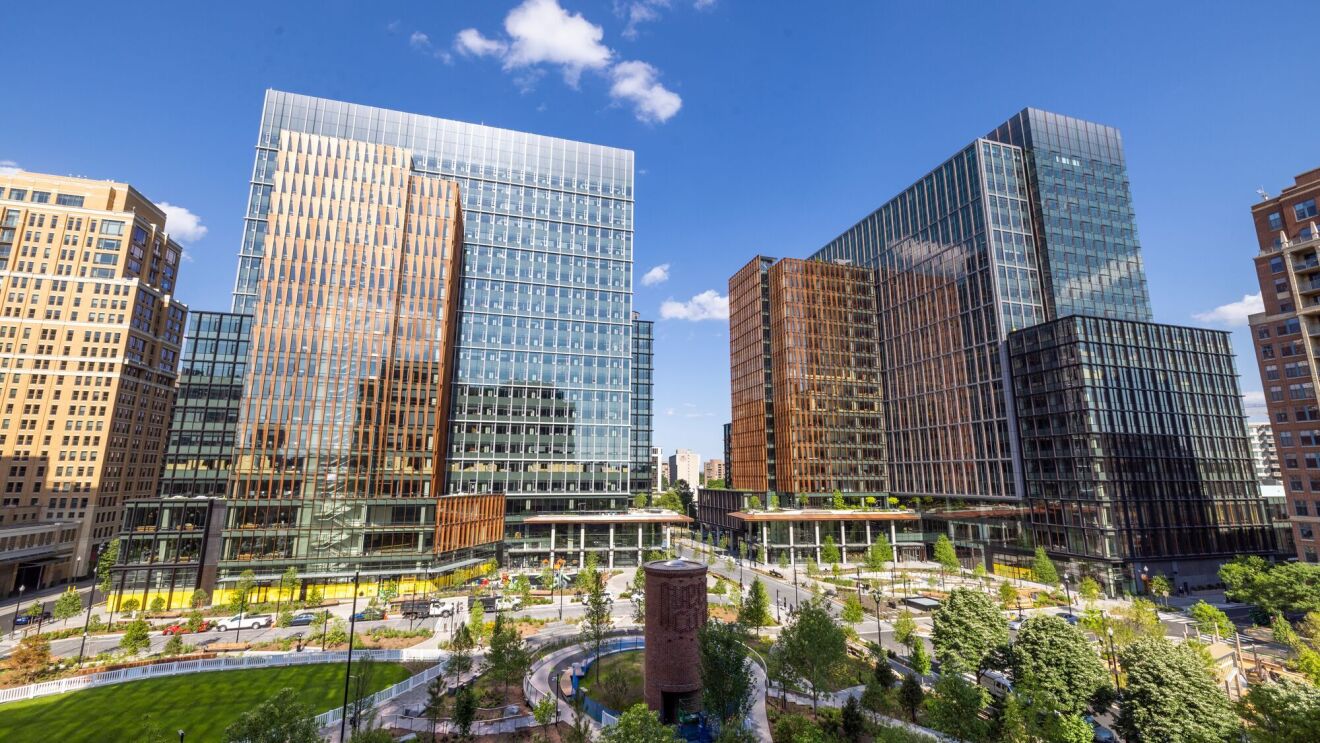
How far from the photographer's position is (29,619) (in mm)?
64875

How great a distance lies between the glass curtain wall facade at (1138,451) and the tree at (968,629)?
53.4 m

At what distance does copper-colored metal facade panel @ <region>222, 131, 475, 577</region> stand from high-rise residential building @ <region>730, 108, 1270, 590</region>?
7127 centimetres

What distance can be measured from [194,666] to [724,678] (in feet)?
146

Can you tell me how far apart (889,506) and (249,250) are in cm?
13046

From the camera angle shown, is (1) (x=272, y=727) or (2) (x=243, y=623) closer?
(1) (x=272, y=727)

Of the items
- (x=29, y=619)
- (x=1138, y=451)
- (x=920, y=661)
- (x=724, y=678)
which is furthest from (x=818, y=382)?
(x=29, y=619)

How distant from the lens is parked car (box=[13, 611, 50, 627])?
210ft

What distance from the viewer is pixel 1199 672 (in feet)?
95.1

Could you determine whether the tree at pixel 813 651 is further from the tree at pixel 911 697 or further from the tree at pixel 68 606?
the tree at pixel 68 606

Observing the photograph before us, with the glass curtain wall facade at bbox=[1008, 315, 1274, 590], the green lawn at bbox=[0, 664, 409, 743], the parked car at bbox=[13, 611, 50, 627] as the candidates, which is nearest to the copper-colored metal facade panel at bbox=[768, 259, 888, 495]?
the glass curtain wall facade at bbox=[1008, 315, 1274, 590]

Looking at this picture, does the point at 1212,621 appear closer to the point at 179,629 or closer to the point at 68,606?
the point at 179,629

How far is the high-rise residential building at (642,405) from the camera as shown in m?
141

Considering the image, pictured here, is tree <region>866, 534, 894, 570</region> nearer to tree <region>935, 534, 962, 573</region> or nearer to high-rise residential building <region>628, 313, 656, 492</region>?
tree <region>935, 534, 962, 573</region>

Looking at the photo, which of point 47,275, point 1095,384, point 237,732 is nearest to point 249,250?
point 47,275
